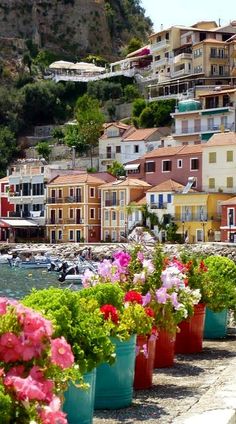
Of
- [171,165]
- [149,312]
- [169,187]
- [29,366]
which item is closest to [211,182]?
[169,187]

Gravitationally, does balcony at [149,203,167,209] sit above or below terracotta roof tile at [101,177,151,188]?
below

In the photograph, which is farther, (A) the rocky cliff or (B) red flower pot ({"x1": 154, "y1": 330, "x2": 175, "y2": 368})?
(A) the rocky cliff

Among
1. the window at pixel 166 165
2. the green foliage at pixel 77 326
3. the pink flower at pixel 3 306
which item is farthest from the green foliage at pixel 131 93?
the pink flower at pixel 3 306

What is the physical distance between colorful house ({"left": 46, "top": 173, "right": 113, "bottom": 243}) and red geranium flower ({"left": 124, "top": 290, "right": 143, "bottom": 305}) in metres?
61.0

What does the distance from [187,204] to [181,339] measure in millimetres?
52368

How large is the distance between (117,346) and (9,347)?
3.07 meters

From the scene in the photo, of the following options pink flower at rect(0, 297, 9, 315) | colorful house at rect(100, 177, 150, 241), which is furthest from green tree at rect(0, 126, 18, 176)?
pink flower at rect(0, 297, 9, 315)

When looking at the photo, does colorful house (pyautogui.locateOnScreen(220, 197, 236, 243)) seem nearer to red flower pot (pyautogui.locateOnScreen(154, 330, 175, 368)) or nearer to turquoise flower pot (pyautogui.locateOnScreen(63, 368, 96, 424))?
red flower pot (pyautogui.locateOnScreen(154, 330, 175, 368))

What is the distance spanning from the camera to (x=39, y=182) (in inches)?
2965

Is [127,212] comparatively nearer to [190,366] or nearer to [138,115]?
[138,115]

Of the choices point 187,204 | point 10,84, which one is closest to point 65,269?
point 187,204

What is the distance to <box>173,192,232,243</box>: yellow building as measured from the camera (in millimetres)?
62344

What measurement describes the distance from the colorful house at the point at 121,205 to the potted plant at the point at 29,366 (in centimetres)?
6126

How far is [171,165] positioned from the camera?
67.4m
